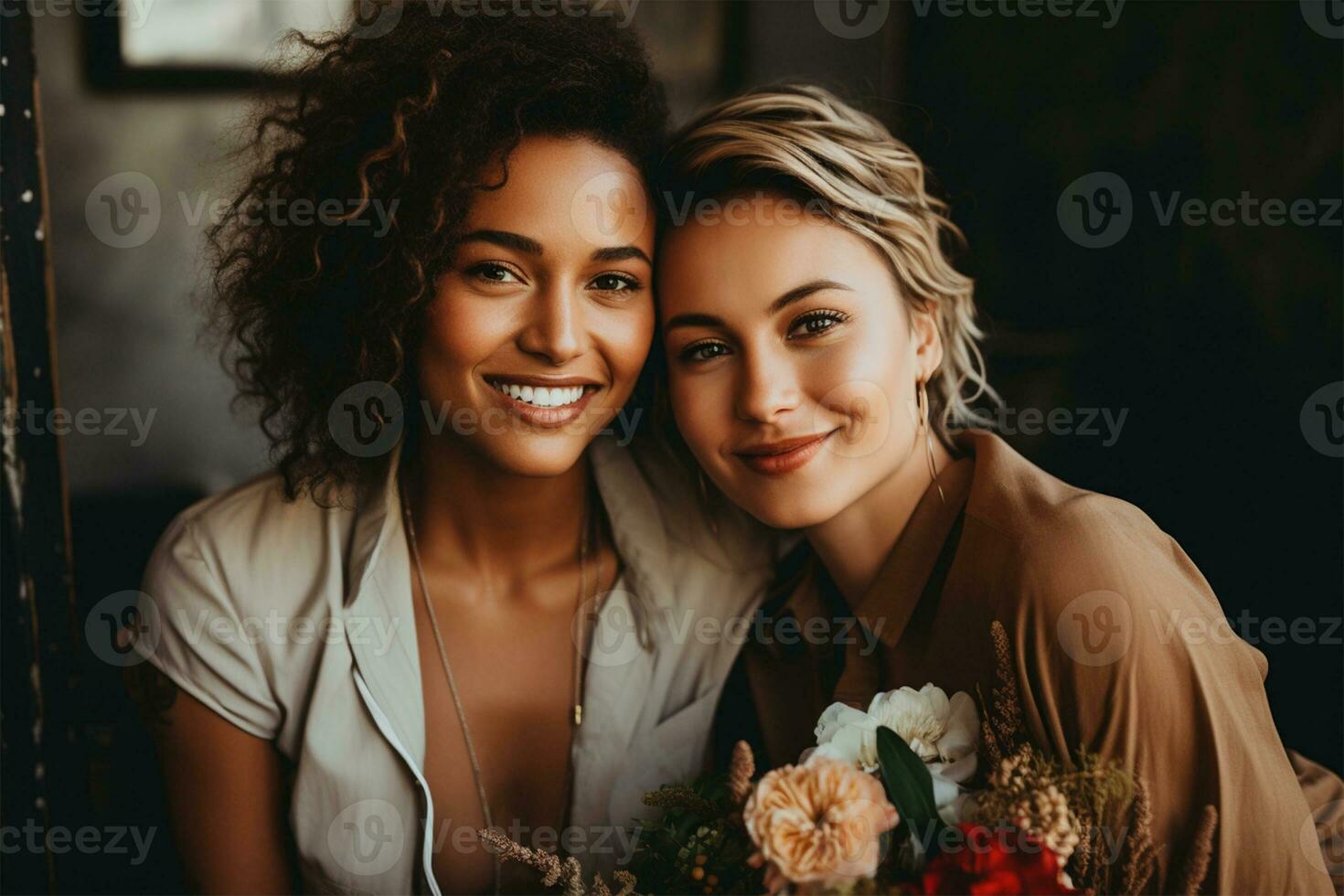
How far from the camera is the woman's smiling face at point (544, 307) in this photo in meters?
1.37

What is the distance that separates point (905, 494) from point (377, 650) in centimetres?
74

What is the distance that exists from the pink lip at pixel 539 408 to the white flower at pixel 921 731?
52cm

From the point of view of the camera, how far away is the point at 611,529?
5.56 ft
